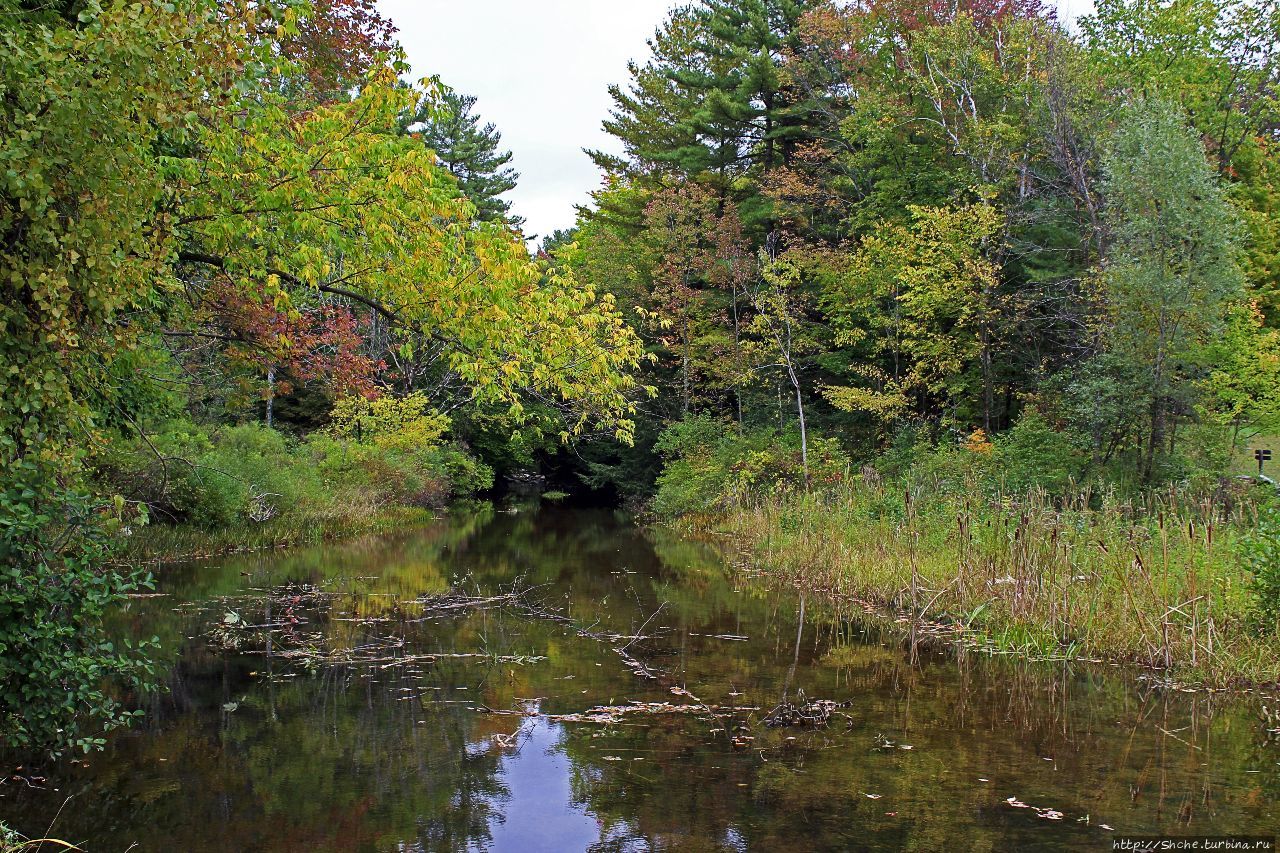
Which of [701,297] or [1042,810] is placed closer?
[1042,810]

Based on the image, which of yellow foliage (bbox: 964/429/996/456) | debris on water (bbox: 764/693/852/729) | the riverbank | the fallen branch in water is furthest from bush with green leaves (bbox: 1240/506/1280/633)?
the riverbank

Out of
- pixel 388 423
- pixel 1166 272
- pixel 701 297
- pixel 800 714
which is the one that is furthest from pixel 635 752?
pixel 388 423

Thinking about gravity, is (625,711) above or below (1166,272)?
below

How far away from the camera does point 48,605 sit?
4.46 metres

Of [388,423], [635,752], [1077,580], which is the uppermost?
[388,423]

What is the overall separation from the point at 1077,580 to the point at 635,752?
5.04 m

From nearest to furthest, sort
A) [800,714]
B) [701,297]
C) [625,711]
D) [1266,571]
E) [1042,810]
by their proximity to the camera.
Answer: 1. [1042,810]
2. [800,714]
3. [625,711]
4. [1266,571]
5. [701,297]

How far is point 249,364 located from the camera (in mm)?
9000

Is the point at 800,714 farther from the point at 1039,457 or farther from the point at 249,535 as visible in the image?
the point at 249,535

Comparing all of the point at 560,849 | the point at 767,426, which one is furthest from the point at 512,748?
the point at 767,426

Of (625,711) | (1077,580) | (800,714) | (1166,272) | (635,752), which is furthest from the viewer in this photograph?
(1166,272)

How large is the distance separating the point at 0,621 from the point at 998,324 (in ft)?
61.8

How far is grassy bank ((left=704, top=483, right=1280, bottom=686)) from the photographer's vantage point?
282 inches

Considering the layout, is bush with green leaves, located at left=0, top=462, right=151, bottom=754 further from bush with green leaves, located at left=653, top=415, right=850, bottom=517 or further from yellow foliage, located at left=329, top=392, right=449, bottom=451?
yellow foliage, located at left=329, top=392, right=449, bottom=451
